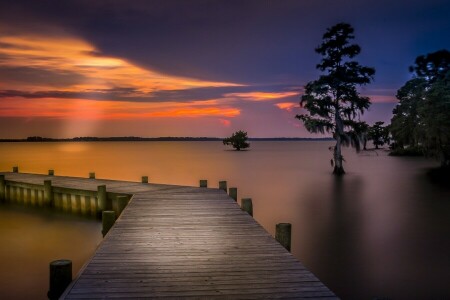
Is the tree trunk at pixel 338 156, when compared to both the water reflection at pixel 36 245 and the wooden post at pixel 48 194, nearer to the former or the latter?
the wooden post at pixel 48 194

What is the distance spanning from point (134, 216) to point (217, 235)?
341cm

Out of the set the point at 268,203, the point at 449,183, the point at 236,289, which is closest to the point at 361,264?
the point at 236,289

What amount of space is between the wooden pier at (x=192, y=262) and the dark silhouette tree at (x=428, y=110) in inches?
1106

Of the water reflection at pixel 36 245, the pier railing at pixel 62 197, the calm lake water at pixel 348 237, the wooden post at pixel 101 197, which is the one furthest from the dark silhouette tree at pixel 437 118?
the water reflection at pixel 36 245

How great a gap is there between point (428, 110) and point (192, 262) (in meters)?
33.6

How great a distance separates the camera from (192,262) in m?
7.63

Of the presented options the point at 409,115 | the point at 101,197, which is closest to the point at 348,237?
the point at 101,197

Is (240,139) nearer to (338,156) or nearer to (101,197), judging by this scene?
(338,156)

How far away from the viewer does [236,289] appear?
6250 mm

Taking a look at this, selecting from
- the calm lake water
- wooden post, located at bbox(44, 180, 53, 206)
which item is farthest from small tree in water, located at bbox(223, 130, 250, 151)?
wooden post, located at bbox(44, 180, 53, 206)

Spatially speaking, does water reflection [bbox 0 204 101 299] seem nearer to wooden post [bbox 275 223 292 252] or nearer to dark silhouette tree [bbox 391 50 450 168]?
wooden post [bbox 275 223 292 252]

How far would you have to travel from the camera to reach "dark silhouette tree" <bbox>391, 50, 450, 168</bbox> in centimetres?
3531

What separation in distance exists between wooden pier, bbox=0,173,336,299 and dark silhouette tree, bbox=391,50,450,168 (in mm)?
28099

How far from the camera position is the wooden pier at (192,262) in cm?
615
